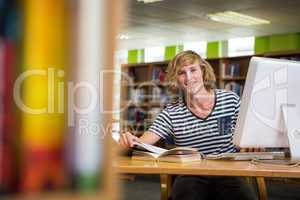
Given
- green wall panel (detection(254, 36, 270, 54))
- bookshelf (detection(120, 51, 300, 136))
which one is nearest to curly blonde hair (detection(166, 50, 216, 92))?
bookshelf (detection(120, 51, 300, 136))

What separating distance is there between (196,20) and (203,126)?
6.21 metres

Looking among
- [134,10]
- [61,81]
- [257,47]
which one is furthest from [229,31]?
[61,81]

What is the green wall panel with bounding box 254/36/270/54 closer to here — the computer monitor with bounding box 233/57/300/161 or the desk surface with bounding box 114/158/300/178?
the computer monitor with bounding box 233/57/300/161

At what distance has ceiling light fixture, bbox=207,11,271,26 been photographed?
7.56 metres

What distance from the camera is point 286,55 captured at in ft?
21.1

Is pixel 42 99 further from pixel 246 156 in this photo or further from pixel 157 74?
pixel 157 74

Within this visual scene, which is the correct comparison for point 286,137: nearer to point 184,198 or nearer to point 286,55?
point 184,198

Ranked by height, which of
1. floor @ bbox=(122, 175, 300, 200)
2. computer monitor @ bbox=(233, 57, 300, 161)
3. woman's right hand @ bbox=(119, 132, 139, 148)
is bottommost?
floor @ bbox=(122, 175, 300, 200)

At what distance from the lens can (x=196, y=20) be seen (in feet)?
26.2

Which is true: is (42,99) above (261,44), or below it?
below

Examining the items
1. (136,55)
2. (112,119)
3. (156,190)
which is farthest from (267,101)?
(136,55)

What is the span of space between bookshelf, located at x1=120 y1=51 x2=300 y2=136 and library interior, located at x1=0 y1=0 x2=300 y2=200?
2.44 m

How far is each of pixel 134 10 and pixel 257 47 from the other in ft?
12.7

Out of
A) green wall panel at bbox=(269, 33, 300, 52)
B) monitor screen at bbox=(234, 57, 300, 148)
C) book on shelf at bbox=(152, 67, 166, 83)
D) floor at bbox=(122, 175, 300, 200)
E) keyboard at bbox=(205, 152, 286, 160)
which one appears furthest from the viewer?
green wall panel at bbox=(269, 33, 300, 52)
